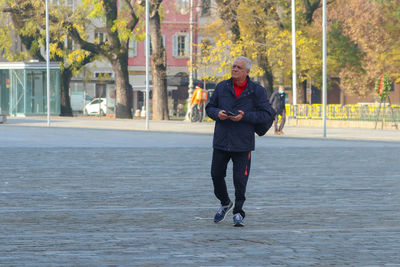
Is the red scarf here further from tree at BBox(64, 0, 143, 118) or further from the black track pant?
tree at BBox(64, 0, 143, 118)

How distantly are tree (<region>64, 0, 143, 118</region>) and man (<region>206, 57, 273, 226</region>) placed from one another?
39.6m

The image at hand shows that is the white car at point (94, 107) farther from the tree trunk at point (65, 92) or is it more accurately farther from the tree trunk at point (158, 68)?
the tree trunk at point (158, 68)

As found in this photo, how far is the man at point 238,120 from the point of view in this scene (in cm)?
1004

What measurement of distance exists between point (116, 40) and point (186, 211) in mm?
40065

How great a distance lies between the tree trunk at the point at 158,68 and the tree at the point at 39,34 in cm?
465

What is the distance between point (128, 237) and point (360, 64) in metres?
43.3

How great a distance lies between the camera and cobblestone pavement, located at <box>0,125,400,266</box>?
27.1 ft

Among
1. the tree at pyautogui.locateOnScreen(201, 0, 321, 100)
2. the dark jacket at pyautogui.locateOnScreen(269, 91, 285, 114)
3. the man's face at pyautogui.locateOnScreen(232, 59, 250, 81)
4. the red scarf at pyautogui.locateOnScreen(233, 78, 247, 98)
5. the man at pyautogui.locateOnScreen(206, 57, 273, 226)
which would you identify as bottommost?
the dark jacket at pyautogui.locateOnScreen(269, 91, 285, 114)

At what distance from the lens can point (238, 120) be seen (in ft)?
32.7

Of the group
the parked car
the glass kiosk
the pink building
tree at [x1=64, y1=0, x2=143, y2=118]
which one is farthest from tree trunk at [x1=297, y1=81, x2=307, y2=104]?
the pink building

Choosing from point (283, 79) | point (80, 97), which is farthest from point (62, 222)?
point (80, 97)

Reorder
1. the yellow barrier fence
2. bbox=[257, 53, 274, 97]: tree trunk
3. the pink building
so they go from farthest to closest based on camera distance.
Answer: the pink building < bbox=[257, 53, 274, 97]: tree trunk < the yellow barrier fence

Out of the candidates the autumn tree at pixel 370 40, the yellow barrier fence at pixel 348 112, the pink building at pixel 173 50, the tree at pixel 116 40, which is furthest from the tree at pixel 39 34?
the pink building at pixel 173 50

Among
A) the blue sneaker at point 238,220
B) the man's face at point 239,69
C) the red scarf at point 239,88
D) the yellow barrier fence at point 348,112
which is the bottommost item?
the yellow barrier fence at point 348,112
